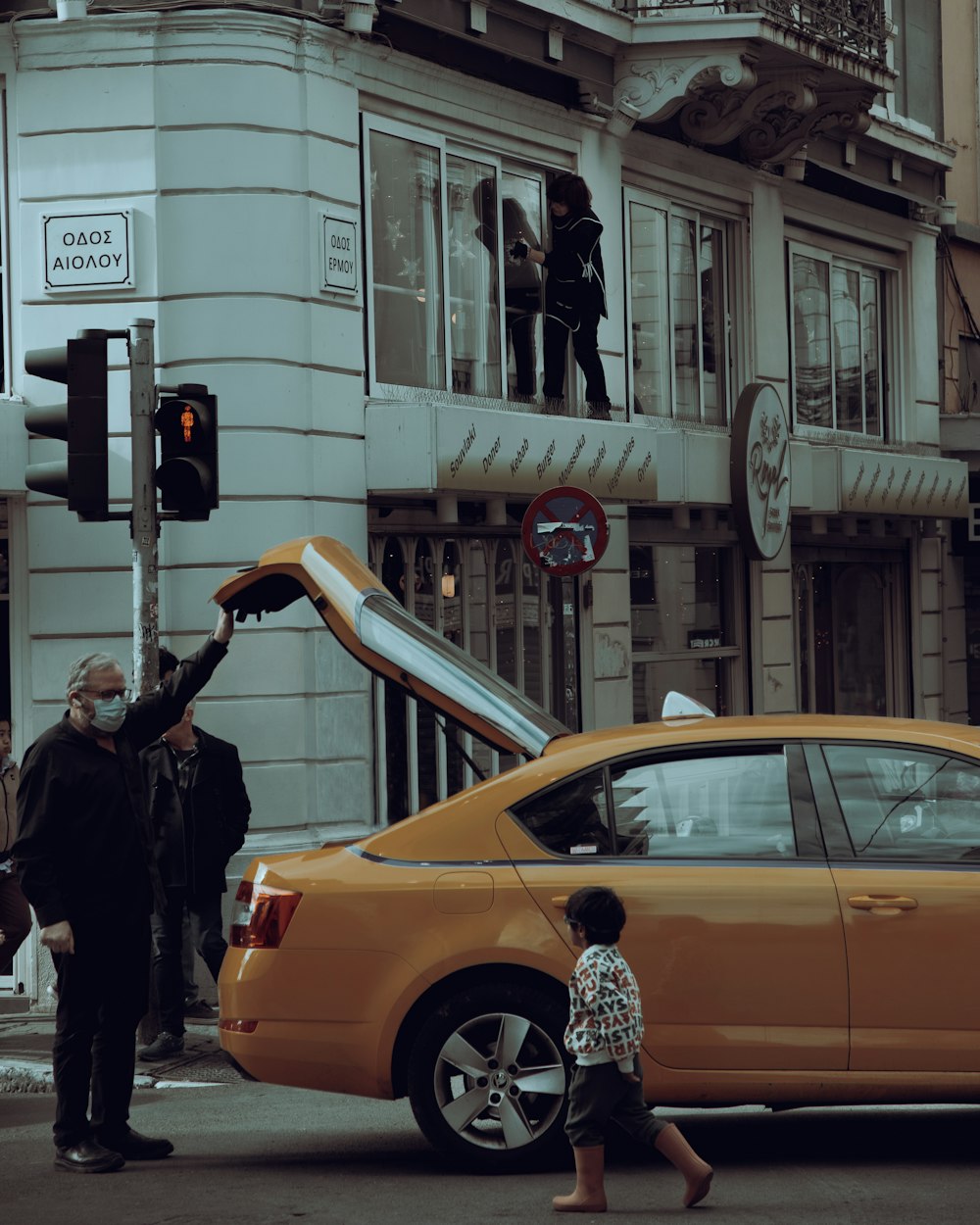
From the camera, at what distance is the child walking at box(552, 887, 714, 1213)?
20.1 ft

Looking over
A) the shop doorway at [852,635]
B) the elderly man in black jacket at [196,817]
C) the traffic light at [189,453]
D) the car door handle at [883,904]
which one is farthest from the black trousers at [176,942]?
the shop doorway at [852,635]

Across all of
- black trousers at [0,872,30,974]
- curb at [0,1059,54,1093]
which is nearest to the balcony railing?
black trousers at [0,872,30,974]

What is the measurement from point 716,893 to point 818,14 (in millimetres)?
11802

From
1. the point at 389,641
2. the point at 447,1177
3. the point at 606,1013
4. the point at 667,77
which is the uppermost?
the point at 667,77

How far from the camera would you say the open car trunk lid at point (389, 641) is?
25.8ft

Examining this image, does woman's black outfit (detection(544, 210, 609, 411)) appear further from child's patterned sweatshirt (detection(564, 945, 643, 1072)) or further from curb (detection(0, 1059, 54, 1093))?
child's patterned sweatshirt (detection(564, 945, 643, 1072))

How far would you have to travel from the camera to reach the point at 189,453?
10.0m

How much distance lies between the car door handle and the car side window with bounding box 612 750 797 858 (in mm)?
281

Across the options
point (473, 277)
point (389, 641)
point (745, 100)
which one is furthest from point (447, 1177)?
point (745, 100)

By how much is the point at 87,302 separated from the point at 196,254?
723 mm

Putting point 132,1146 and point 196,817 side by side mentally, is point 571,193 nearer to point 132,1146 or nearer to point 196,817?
point 196,817

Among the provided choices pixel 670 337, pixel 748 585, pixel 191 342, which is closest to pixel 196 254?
pixel 191 342

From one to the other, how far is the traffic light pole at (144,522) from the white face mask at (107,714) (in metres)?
2.61

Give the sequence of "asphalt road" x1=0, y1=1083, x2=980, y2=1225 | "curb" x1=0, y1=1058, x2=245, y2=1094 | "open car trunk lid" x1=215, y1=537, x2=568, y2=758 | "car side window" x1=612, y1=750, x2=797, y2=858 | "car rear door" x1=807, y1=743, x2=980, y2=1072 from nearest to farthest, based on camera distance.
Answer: "asphalt road" x1=0, y1=1083, x2=980, y2=1225
"car rear door" x1=807, y1=743, x2=980, y2=1072
"car side window" x1=612, y1=750, x2=797, y2=858
"open car trunk lid" x1=215, y1=537, x2=568, y2=758
"curb" x1=0, y1=1058, x2=245, y2=1094
